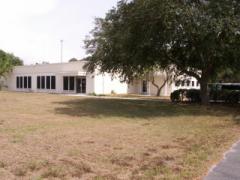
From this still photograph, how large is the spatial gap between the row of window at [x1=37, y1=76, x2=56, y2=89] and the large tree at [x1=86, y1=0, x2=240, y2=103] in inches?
997

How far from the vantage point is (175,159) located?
861 centimetres

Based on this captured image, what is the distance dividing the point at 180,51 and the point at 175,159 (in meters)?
14.7

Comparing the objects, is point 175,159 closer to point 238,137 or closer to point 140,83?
point 238,137

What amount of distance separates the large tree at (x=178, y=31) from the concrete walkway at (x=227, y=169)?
9973 mm

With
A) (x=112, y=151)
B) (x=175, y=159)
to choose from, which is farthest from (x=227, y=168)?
(x=112, y=151)

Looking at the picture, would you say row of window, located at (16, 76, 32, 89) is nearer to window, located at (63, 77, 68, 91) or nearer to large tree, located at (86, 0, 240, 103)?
window, located at (63, 77, 68, 91)

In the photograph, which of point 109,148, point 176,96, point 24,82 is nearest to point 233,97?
point 176,96

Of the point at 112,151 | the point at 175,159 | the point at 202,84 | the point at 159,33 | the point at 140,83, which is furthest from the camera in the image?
the point at 140,83

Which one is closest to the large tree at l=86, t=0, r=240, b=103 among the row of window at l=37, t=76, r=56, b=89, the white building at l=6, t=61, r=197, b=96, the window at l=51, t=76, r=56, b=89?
the white building at l=6, t=61, r=197, b=96

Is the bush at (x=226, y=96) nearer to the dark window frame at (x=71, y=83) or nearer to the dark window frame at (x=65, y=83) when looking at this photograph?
the dark window frame at (x=71, y=83)

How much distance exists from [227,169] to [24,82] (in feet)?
155

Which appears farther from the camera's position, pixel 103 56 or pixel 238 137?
pixel 103 56

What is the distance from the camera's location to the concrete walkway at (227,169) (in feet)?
23.1

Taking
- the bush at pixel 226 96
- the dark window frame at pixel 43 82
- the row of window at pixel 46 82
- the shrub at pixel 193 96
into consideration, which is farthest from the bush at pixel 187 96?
the dark window frame at pixel 43 82
